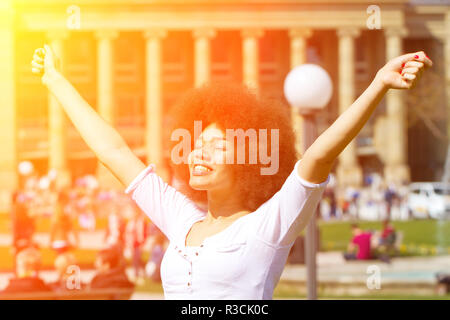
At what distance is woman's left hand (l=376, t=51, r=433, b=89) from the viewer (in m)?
2.14

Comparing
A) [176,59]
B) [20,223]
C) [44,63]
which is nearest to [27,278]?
[44,63]

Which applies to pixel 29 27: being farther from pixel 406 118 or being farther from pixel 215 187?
pixel 215 187

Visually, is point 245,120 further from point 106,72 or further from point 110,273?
point 106,72

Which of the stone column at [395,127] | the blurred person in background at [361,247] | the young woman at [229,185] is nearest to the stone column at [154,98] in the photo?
the stone column at [395,127]

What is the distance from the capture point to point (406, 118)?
207ft

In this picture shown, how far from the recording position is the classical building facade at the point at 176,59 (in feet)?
188

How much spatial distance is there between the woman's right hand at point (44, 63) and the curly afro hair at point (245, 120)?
44 cm

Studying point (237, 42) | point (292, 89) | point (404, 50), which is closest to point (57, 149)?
point (237, 42)

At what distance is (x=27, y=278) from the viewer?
26.7ft

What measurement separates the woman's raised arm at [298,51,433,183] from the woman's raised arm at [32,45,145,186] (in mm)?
641

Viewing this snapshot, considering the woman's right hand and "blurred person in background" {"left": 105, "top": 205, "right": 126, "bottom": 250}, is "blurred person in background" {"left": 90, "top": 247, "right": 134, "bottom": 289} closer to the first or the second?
the woman's right hand

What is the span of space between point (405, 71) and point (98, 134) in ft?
3.33

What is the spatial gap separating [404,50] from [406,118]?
5.28 metres

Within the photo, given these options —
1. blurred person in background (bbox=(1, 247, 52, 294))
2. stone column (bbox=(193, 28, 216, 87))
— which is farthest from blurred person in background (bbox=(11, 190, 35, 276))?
stone column (bbox=(193, 28, 216, 87))
